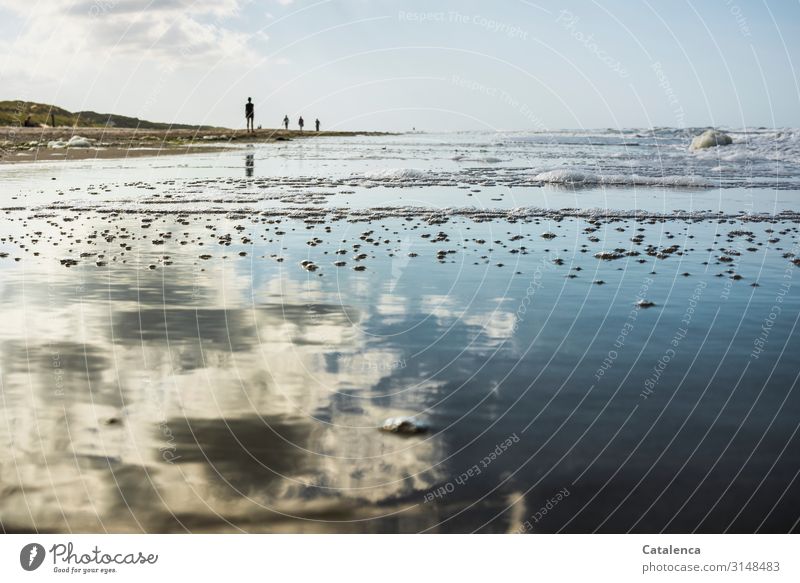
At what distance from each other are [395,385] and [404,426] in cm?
120

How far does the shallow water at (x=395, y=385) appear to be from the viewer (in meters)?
5.67

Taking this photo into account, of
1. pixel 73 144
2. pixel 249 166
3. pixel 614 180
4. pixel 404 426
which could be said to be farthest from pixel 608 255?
pixel 73 144

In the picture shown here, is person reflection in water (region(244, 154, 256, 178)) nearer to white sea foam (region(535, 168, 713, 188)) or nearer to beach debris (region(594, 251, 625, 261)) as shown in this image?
white sea foam (region(535, 168, 713, 188))

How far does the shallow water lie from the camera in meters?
5.67

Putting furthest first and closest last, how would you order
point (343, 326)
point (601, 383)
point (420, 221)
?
point (420, 221)
point (343, 326)
point (601, 383)

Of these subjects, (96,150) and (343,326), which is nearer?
(343,326)

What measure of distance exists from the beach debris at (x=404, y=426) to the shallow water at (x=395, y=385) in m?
0.10

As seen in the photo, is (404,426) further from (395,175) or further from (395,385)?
(395,175)

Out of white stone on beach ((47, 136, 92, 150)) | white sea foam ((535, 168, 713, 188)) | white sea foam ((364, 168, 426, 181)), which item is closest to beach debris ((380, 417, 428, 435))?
white sea foam ((364, 168, 426, 181))

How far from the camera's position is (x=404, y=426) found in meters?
6.90
